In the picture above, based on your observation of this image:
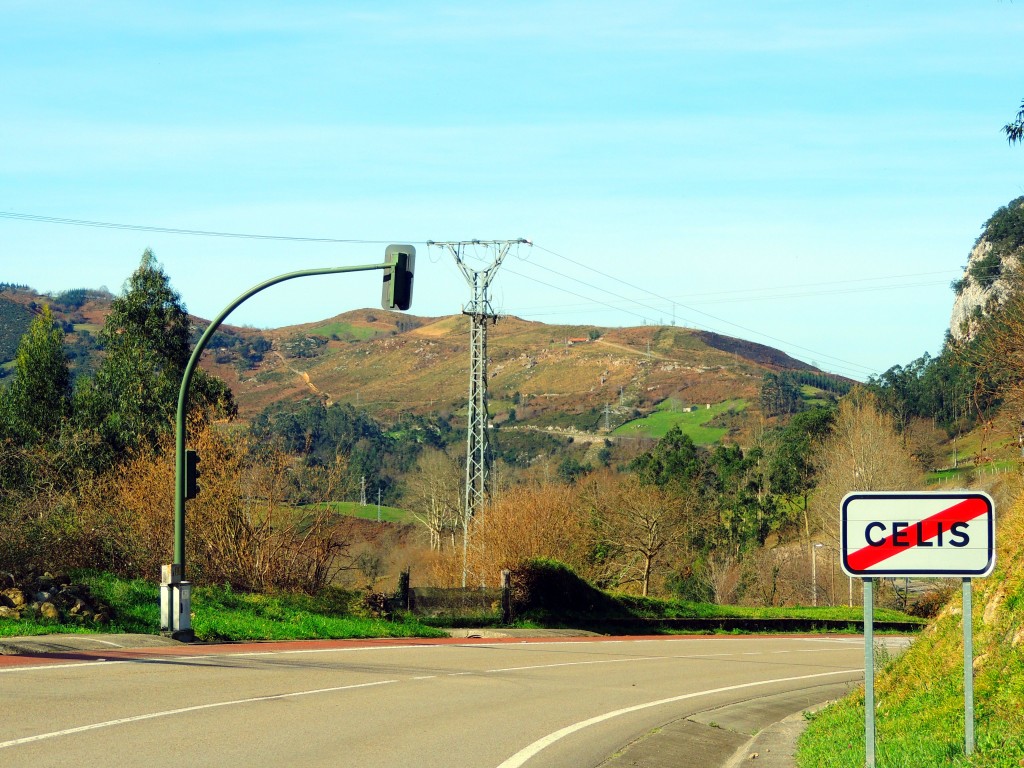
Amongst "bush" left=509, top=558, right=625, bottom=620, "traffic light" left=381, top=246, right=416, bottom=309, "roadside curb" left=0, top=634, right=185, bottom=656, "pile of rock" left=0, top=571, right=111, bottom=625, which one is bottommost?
"bush" left=509, top=558, right=625, bottom=620

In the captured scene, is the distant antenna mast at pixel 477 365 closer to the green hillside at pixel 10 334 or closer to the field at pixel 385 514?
the field at pixel 385 514

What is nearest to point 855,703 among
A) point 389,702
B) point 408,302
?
point 389,702

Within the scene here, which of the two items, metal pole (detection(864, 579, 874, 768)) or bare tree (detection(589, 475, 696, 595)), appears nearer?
metal pole (detection(864, 579, 874, 768))

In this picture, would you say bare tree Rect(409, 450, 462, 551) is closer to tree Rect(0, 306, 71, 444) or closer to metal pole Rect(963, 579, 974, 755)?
tree Rect(0, 306, 71, 444)

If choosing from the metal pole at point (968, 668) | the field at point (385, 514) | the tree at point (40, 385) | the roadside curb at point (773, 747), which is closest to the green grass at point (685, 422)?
the field at point (385, 514)

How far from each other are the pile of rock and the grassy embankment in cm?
1178

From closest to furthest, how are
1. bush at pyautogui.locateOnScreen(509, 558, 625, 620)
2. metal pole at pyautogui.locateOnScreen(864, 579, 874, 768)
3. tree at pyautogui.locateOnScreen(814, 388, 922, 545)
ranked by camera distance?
metal pole at pyautogui.locateOnScreen(864, 579, 874, 768), bush at pyautogui.locateOnScreen(509, 558, 625, 620), tree at pyautogui.locateOnScreen(814, 388, 922, 545)

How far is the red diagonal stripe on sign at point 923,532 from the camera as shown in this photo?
7277 millimetres

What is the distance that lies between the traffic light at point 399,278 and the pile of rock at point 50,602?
22.9 ft

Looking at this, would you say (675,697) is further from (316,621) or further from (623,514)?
(623,514)

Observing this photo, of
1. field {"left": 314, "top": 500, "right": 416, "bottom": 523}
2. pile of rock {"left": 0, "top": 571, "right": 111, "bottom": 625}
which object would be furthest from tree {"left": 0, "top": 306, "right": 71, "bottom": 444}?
field {"left": 314, "top": 500, "right": 416, "bottom": 523}

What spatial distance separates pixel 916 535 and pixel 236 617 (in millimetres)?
16304

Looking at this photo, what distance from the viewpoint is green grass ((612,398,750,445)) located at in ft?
458

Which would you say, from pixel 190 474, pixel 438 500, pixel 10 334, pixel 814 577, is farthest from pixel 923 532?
pixel 10 334
